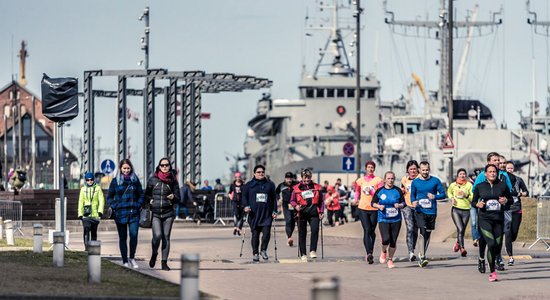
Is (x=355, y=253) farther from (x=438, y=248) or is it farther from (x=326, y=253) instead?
(x=438, y=248)

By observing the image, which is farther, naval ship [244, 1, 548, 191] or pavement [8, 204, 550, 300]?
naval ship [244, 1, 548, 191]

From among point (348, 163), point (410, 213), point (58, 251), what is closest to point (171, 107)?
point (348, 163)

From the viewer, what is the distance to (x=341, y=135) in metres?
93.1

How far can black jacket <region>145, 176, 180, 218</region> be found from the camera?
71.6 feet

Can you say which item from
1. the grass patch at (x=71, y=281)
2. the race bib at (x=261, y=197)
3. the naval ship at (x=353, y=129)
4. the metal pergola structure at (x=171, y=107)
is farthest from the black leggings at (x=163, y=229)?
the naval ship at (x=353, y=129)

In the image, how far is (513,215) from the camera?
24.2 meters

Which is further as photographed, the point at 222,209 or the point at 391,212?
the point at 222,209

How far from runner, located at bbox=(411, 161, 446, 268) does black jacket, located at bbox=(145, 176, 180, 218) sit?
435cm

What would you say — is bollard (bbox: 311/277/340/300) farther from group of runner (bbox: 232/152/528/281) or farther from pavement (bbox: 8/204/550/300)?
group of runner (bbox: 232/152/528/281)

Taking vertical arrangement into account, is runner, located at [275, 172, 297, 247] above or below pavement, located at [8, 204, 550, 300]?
above

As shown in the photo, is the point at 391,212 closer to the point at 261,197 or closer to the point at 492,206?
the point at 261,197

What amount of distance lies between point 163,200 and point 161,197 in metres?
0.06

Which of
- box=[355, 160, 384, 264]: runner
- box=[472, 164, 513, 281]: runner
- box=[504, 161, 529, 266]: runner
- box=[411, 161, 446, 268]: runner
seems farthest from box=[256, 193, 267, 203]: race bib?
box=[472, 164, 513, 281]: runner

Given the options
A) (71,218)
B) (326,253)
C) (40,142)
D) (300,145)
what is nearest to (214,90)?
(71,218)
